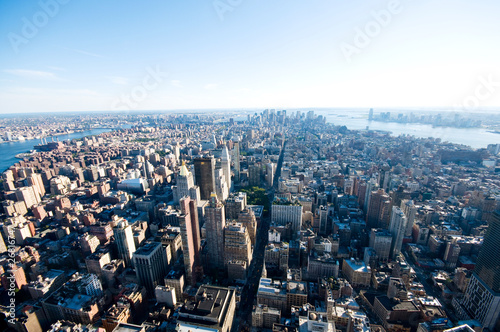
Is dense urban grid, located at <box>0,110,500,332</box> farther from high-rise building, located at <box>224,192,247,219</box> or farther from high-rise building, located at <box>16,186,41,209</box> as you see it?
high-rise building, located at <box>16,186,41,209</box>

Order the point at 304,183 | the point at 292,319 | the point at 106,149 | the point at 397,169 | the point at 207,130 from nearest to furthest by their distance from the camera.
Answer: the point at 292,319 < the point at 304,183 < the point at 397,169 < the point at 106,149 < the point at 207,130

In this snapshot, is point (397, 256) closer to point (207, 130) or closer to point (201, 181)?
point (201, 181)

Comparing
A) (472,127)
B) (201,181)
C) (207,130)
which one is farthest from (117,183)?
(472,127)

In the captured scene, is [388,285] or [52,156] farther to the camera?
[52,156]

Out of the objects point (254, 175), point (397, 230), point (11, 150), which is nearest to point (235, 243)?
point (397, 230)

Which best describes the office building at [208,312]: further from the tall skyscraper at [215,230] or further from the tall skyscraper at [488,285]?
the tall skyscraper at [488,285]

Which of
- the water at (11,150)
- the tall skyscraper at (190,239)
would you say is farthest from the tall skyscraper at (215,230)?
the water at (11,150)
